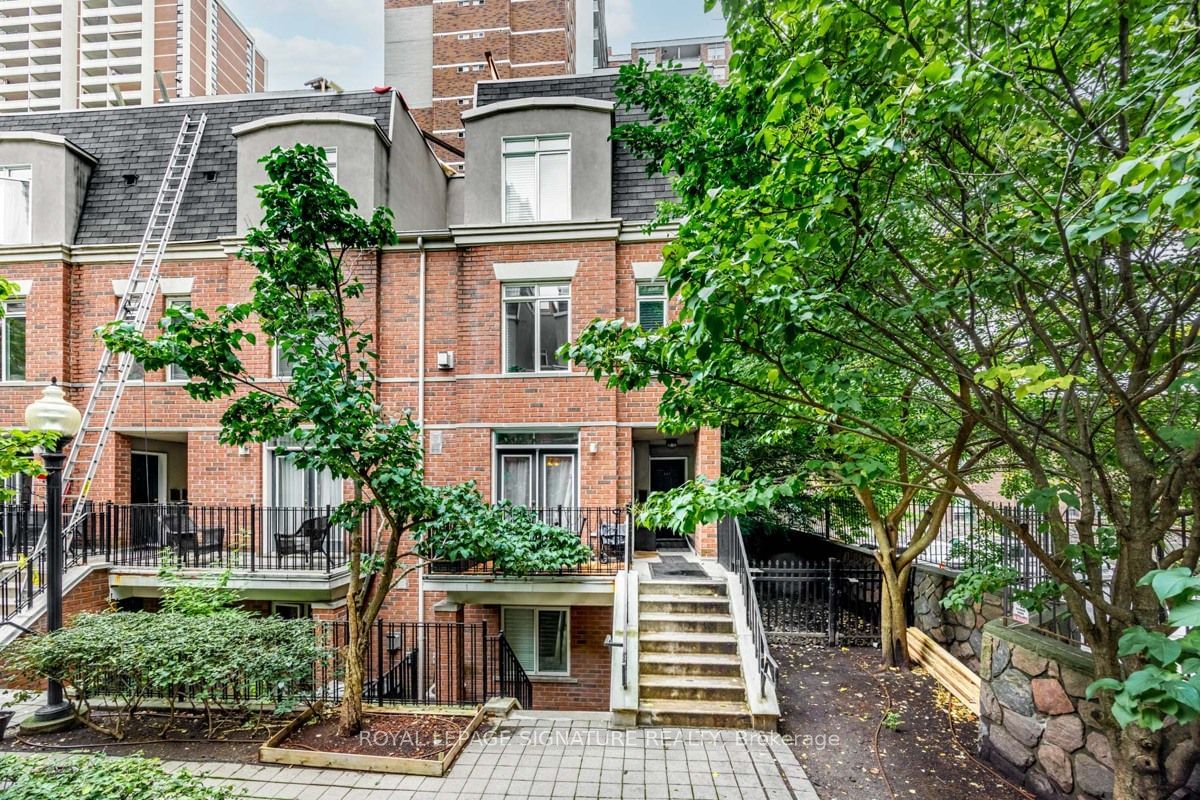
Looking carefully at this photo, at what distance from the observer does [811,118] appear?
3.54 m

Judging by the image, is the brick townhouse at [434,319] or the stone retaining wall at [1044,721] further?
the brick townhouse at [434,319]

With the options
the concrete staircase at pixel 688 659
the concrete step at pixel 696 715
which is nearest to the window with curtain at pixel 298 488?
the concrete staircase at pixel 688 659

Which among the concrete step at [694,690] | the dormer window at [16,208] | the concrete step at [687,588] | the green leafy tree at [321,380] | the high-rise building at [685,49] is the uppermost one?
the high-rise building at [685,49]

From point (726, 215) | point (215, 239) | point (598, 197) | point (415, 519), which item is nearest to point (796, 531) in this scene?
point (598, 197)

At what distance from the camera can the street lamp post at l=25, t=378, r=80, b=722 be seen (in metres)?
5.65

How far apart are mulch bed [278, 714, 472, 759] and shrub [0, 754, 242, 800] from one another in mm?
2286

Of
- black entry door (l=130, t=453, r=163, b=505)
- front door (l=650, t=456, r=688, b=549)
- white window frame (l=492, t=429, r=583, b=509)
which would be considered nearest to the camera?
white window frame (l=492, t=429, r=583, b=509)

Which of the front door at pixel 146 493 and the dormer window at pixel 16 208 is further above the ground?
the dormer window at pixel 16 208

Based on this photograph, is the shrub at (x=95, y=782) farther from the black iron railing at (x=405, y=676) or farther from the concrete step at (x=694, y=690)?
Answer: the concrete step at (x=694, y=690)

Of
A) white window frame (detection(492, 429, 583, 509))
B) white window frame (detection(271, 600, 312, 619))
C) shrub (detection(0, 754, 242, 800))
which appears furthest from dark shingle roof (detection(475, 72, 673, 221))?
shrub (detection(0, 754, 242, 800))

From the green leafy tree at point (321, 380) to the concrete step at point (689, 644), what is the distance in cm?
224

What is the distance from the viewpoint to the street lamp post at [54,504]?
5.65 metres

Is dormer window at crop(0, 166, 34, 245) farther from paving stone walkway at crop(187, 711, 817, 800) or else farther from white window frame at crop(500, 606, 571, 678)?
white window frame at crop(500, 606, 571, 678)

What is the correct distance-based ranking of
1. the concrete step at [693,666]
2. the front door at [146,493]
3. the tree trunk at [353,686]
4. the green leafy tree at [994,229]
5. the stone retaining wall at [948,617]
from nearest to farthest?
the green leafy tree at [994,229], the tree trunk at [353,686], the concrete step at [693,666], the stone retaining wall at [948,617], the front door at [146,493]
